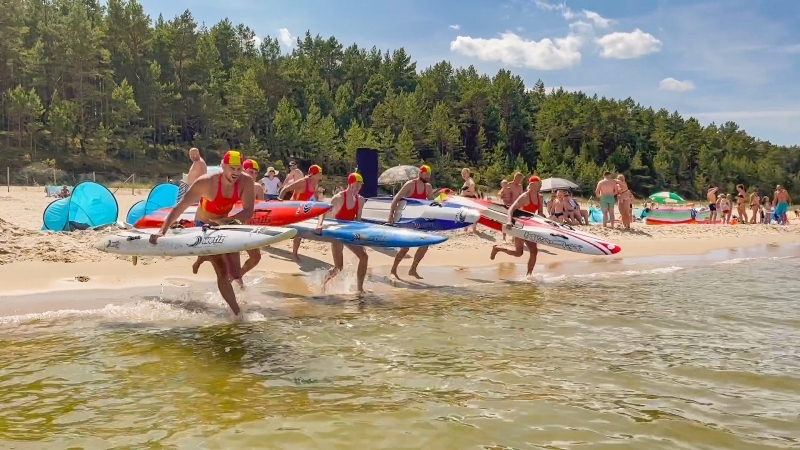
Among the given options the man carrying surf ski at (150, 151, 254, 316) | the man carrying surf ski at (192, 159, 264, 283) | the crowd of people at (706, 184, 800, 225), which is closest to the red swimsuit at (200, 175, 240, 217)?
the man carrying surf ski at (150, 151, 254, 316)

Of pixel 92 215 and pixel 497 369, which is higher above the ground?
pixel 92 215

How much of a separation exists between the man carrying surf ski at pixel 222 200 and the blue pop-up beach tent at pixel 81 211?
6.19 meters

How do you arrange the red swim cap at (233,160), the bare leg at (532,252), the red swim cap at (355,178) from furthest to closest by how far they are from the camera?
the bare leg at (532,252) → the red swim cap at (355,178) → the red swim cap at (233,160)

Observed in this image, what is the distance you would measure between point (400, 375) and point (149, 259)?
6020 mm

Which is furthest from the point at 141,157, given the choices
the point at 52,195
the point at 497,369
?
the point at 497,369

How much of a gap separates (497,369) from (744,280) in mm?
7898

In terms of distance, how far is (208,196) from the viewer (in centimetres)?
639

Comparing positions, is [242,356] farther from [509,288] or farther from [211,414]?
[509,288]

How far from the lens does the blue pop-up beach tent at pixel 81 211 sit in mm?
11648

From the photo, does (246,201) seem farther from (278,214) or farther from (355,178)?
(278,214)

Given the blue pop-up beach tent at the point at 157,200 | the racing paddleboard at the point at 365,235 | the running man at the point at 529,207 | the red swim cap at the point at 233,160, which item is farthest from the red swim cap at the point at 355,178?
the blue pop-up beach tent at the point at 157,200

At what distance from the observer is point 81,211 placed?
38.7 ft

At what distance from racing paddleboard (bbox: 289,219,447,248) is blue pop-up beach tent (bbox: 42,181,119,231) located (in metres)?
5.27

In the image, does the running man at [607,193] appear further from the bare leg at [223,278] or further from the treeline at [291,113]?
the treeline at [291,113]
